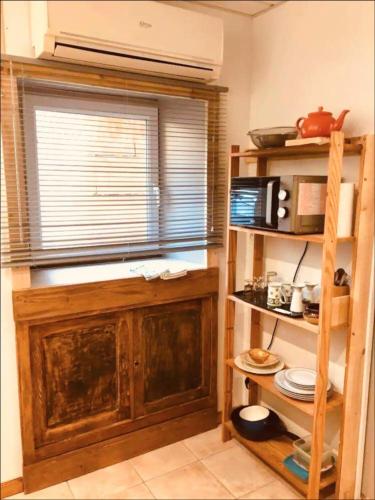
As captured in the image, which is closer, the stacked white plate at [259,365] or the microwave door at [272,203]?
the microwave door at [272,203]

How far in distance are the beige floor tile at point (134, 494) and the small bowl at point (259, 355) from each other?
28.6 inches

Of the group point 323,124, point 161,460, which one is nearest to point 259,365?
point 161,460

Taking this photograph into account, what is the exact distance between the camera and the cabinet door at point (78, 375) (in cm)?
176

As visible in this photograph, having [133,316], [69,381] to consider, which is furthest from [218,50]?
[69,381]

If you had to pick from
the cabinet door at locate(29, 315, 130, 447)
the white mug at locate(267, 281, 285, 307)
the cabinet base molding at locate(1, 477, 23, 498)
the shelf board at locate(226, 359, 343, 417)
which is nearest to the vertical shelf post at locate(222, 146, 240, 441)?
the shelf board at locate(226, 359, 343, 417)

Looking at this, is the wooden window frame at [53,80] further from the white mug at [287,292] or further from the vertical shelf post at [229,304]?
the white mug at [287,292]

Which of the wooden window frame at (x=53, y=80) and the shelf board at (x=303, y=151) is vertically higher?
the wooden window frame at (x=53, y=80)

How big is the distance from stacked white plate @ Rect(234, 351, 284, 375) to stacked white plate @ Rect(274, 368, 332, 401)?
0.22 feet


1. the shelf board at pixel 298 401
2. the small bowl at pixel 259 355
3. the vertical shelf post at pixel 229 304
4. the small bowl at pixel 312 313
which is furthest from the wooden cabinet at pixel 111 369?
the small bowl at pixel 312 313

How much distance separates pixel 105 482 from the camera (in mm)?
1854

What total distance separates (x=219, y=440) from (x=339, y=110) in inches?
63.9

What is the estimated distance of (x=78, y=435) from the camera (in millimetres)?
1876

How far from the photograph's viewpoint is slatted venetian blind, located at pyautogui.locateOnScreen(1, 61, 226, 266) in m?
1.61

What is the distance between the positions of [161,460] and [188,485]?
8.0 inches
